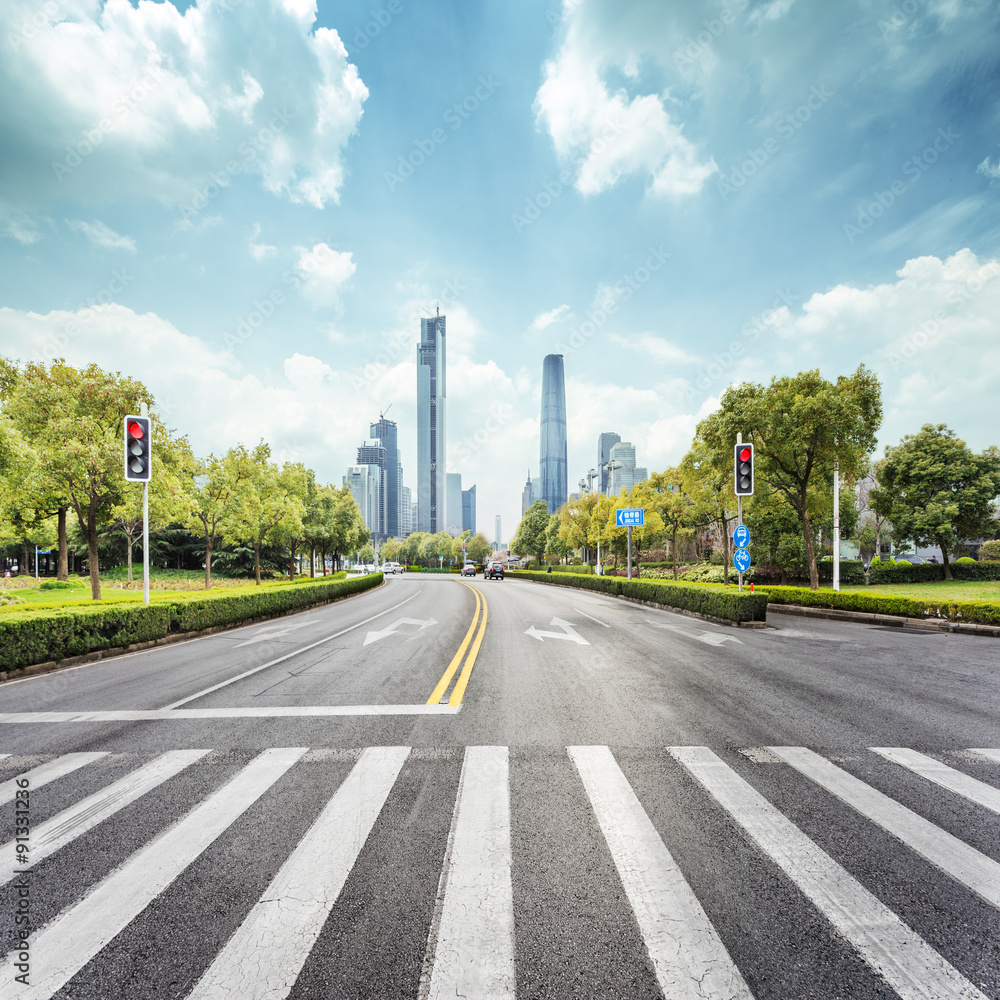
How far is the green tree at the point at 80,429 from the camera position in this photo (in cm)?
1680

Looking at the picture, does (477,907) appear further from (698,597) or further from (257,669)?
(698,597)

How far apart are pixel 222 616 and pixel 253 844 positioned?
1160 centimetres

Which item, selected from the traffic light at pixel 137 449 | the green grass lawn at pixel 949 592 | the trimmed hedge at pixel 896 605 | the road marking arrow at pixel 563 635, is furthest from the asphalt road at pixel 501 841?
the green grass lawn at pixel 949 592

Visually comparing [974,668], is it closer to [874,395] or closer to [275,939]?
[275,939]

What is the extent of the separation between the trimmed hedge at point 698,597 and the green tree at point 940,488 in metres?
23.6

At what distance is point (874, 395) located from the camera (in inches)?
708

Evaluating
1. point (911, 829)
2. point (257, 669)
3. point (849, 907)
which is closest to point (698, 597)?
point (911, 829)

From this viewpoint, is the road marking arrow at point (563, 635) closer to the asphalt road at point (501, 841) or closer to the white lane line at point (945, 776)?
the asphalt road at point (501, 841)

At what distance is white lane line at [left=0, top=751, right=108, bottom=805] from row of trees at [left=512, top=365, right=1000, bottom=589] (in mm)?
20141

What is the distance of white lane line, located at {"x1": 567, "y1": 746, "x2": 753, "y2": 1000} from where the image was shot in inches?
77.4

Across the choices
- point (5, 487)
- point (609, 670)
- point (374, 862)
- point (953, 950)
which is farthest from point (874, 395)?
point (5, 487)

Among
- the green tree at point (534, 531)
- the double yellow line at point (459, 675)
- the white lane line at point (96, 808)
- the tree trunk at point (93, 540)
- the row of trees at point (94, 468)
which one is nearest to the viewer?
the white lane line at point (96, 808)

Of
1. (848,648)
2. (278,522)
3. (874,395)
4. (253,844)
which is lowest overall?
(848,648)

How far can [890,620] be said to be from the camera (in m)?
13.2
